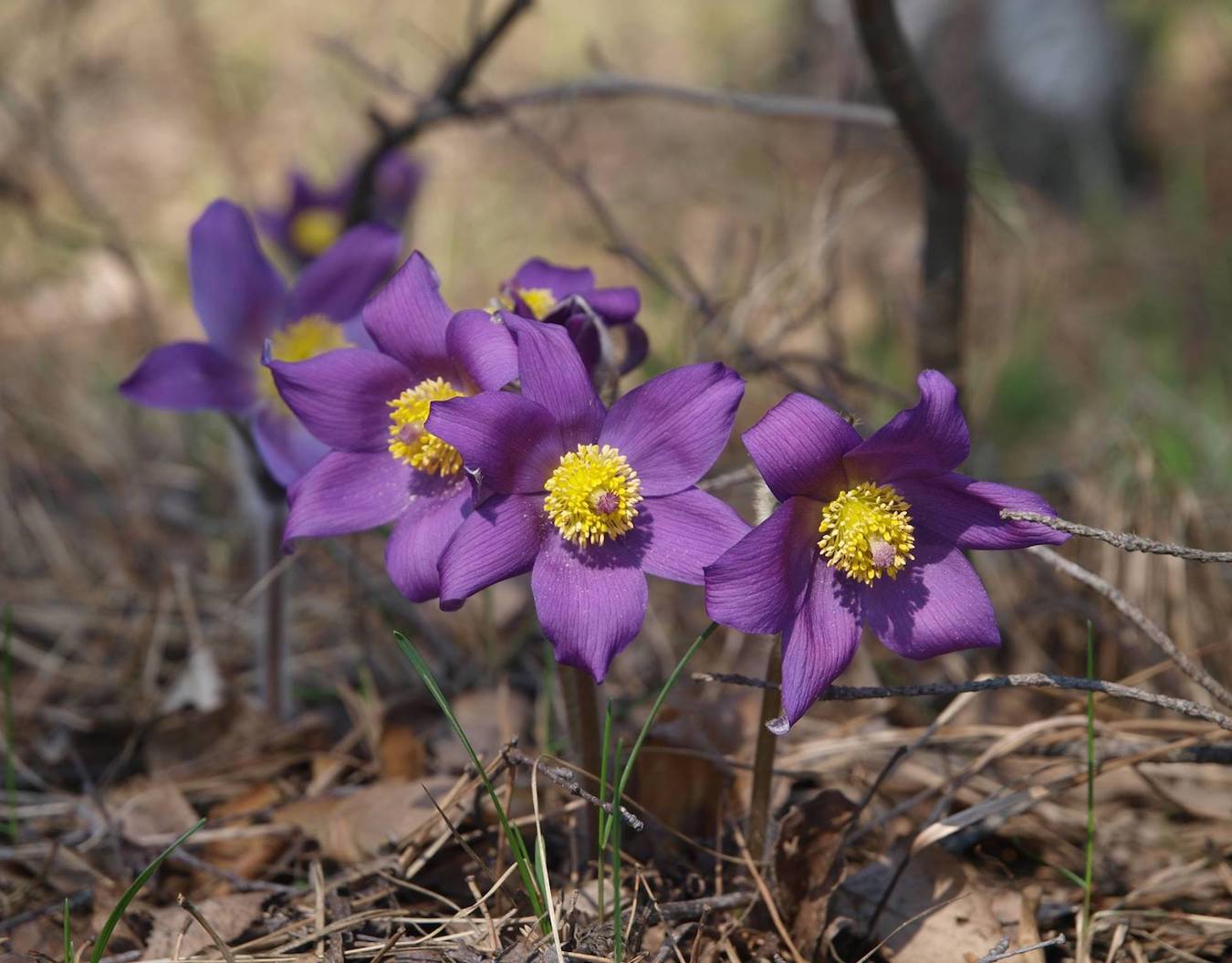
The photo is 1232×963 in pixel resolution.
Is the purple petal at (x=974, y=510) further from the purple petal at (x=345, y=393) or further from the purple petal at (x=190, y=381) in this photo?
the purple petal at (x=190, y=381)

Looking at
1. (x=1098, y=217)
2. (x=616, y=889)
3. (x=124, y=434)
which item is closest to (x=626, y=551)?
(x=616, y=889)

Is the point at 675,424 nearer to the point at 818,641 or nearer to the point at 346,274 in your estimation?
the point at 818,641

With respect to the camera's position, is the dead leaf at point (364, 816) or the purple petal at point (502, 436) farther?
the dead leaf at point (364, 816)

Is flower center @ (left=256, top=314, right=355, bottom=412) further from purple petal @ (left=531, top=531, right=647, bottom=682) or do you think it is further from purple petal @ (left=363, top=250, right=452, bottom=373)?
purple petal @ (left=531, top=531, right=647, bottom=682)

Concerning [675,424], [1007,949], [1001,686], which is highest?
[675,424]

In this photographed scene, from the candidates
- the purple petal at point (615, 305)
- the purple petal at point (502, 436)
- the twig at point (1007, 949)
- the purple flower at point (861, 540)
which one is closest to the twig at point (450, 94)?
the purple petal at point (615, 305)

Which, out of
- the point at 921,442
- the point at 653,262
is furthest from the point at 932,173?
the point at 921,442

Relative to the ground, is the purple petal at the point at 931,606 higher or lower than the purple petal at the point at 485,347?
lower
